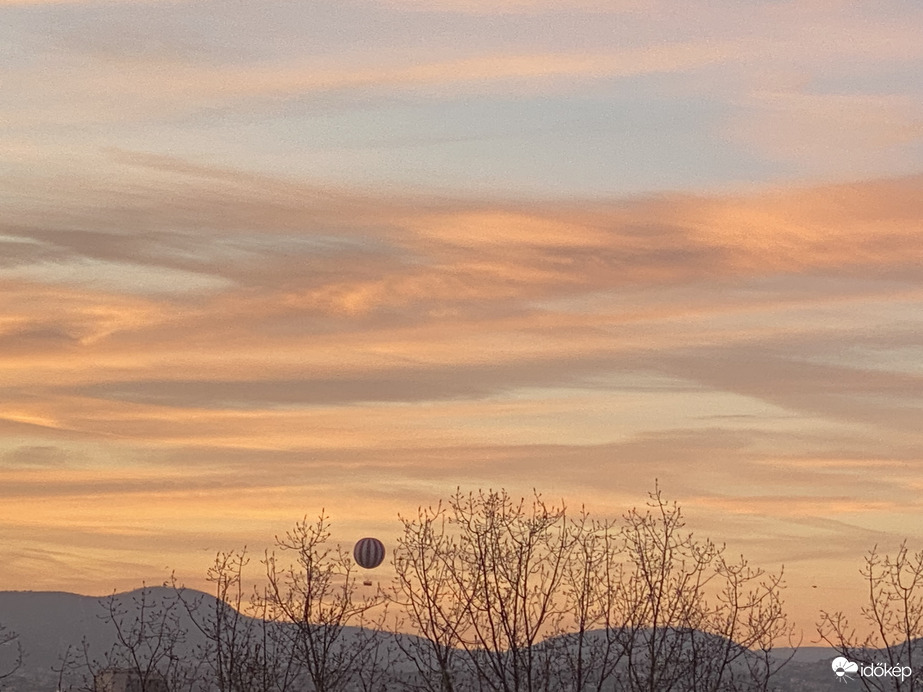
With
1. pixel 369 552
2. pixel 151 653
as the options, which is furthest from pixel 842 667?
pixel 369 552

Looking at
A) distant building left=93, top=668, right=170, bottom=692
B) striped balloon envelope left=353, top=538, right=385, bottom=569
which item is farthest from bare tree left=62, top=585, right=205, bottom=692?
striped balloon envelope left=353, top=538, right=385, bottom=569

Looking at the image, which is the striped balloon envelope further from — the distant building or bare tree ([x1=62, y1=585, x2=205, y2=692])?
bare tree ([x1=62, y1=585, x2=205, y2=692])

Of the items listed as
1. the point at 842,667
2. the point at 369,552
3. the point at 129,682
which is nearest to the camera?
the point at 129,682

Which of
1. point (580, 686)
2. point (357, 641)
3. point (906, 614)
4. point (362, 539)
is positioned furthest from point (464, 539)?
point (362, 539)

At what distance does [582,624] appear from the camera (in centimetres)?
3125

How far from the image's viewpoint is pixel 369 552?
59.7 m

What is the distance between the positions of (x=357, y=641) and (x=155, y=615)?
550 centimetres

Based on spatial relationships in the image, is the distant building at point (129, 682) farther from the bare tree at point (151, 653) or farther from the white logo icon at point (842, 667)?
the white logo icon at point (842, 667)

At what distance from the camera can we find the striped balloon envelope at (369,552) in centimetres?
5931

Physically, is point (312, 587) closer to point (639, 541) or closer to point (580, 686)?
point (639, 541)

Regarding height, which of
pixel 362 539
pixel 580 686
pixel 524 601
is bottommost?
pixel 580 686

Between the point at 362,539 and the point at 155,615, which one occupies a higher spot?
the point at 362,539

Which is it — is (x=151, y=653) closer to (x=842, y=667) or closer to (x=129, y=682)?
(x=129, y=682)

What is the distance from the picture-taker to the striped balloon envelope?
2335 inches
